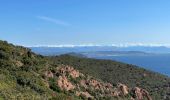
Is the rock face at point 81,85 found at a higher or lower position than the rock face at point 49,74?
lower

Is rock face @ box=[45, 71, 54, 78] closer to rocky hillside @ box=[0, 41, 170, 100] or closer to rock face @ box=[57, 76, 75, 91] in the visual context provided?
rocky hillside @ box=[0, 41, 170, 100]

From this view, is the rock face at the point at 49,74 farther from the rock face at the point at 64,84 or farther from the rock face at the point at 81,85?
the rock face at the point at 64,84

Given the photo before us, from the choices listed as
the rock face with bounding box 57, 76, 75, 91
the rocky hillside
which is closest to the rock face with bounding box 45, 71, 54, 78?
the rocky hillside

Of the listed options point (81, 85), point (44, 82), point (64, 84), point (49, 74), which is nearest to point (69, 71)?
point (81, 85)

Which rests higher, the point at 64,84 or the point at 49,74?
the point at 49,74

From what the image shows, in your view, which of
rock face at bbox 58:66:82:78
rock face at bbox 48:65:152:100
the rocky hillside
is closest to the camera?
the rocky hillside

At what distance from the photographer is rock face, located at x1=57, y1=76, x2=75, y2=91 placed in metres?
42.7

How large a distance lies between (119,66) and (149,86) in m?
19.4

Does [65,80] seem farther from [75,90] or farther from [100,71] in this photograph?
[100,71]

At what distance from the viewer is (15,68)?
39.1 meters

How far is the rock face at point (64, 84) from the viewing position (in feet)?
140

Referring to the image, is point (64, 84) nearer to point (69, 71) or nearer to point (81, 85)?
point (81, 85)

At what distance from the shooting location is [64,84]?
144 feet

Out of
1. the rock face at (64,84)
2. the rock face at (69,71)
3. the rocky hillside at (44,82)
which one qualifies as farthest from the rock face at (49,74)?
the rock face at (69,71)
